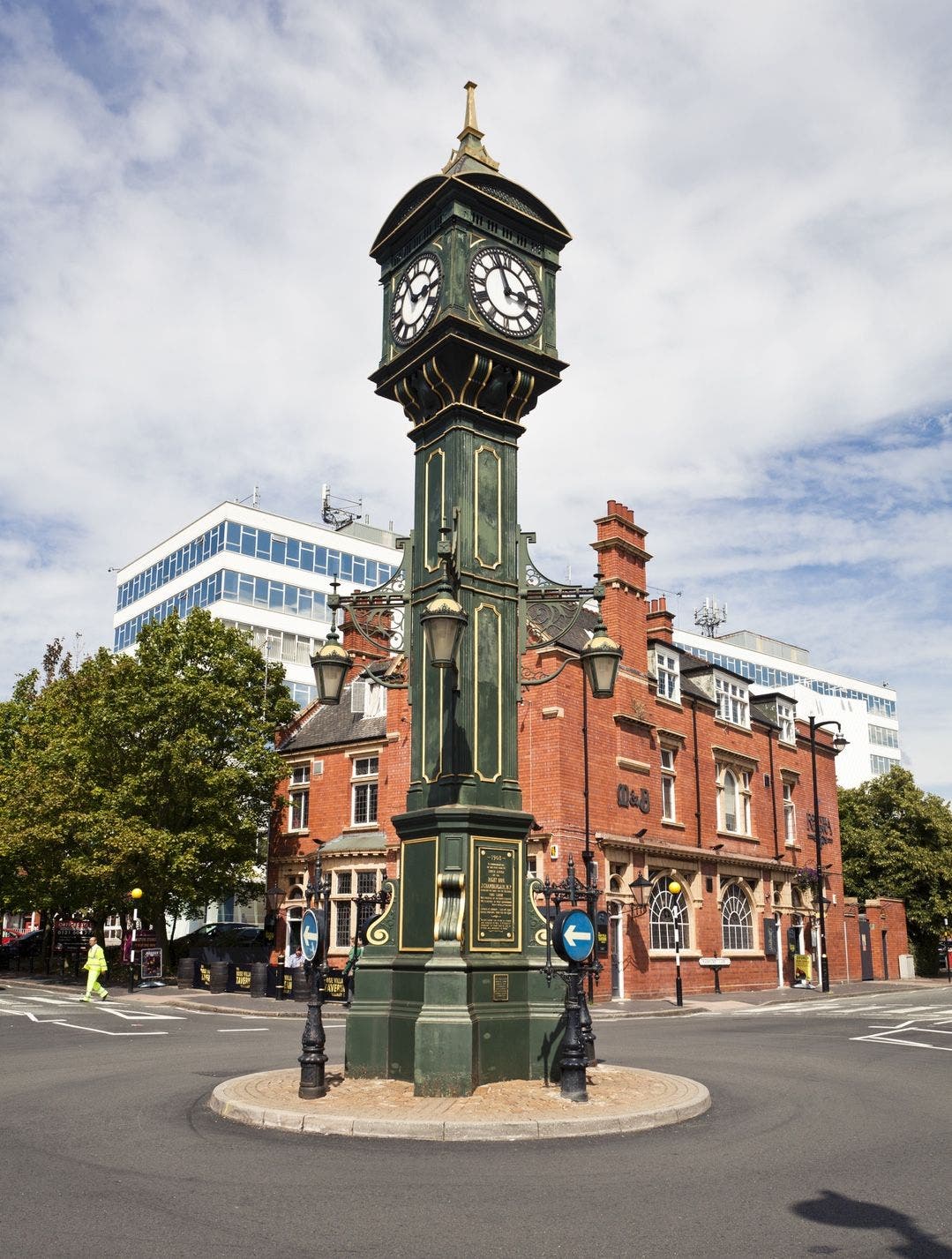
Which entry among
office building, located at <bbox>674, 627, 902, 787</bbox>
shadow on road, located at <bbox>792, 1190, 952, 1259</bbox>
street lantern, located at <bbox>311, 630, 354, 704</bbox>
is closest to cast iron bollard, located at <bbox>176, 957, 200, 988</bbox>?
street lantern, located at <bbox>311, 630, 354, 704</bbox>

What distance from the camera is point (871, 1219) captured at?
655 centimetres

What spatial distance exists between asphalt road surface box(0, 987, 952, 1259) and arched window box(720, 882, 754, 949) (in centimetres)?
2322

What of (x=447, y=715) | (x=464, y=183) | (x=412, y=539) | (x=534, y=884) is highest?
(x=464, y=183)

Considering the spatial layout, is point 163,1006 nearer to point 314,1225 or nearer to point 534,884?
point 534,884

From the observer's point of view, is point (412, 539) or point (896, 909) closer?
point (412, 539)

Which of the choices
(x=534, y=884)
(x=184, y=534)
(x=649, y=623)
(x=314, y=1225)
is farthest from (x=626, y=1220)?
(x=184, y=534)

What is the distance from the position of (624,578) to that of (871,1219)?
27.7 metres

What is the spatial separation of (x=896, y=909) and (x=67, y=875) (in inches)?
1341

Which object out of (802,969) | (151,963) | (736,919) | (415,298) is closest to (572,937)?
(415,298)

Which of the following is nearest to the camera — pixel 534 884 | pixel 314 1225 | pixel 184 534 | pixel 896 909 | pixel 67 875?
pixel 314 1225

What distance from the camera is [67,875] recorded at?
114 feet

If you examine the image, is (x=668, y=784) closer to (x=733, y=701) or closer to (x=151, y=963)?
(x=733, y=701)

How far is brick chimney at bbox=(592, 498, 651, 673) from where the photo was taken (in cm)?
3319

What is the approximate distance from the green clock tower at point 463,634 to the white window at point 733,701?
2697cm
